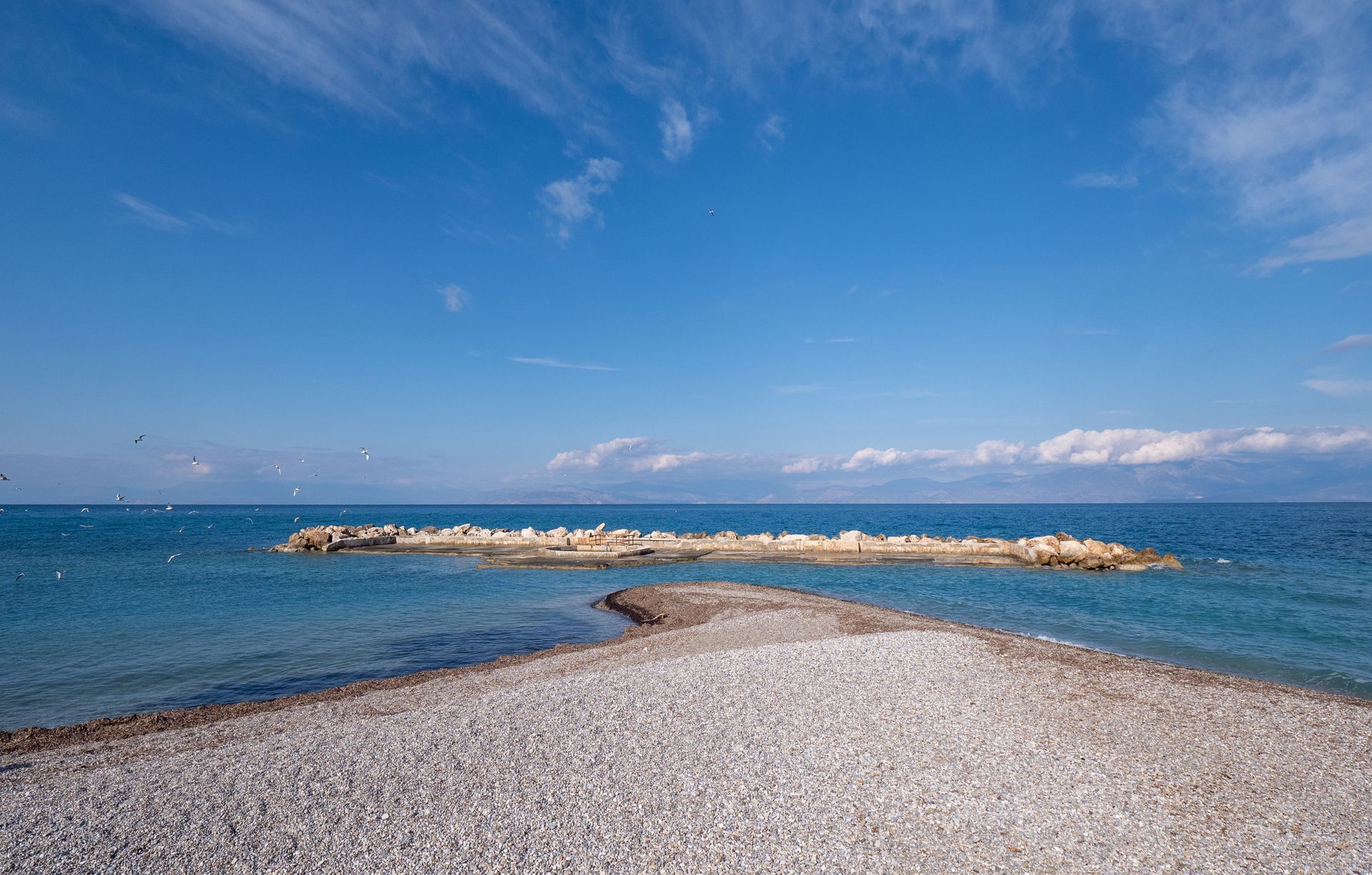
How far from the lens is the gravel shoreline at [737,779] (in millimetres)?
6051

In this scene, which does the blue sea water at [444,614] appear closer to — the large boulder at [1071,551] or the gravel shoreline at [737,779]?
the large boulder at [1071,551]

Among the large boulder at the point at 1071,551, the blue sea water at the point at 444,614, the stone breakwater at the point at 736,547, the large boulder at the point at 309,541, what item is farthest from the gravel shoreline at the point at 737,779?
the large boulder at the point at 309,541

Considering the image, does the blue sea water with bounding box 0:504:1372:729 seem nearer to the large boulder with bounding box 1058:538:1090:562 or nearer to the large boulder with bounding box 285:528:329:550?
the large boulder with bounding box 1058:538:1090:562

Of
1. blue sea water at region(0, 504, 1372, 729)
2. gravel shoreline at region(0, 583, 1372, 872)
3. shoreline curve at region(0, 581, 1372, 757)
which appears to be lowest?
blue sea water at region(0, 504, 1372, 729)

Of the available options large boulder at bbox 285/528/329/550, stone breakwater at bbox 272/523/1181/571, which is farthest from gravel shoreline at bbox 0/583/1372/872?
large boulder at bbox 285/528/329/550

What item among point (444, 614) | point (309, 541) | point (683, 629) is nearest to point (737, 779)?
point (683, 629)

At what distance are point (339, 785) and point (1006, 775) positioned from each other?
7947 mm

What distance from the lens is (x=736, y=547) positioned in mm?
47750

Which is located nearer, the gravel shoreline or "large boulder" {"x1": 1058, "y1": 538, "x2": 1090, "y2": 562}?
the gravel shoreline

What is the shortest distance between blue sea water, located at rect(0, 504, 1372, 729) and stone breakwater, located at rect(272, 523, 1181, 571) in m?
3.09

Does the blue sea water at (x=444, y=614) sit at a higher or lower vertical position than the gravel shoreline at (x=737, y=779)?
lower

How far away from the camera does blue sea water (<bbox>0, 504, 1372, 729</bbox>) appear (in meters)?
14.7

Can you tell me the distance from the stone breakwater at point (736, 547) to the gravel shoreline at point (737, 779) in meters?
27.2

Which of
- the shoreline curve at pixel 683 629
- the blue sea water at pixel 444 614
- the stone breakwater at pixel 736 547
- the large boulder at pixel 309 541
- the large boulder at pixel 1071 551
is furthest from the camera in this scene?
the large boulder at pixel 309 541
